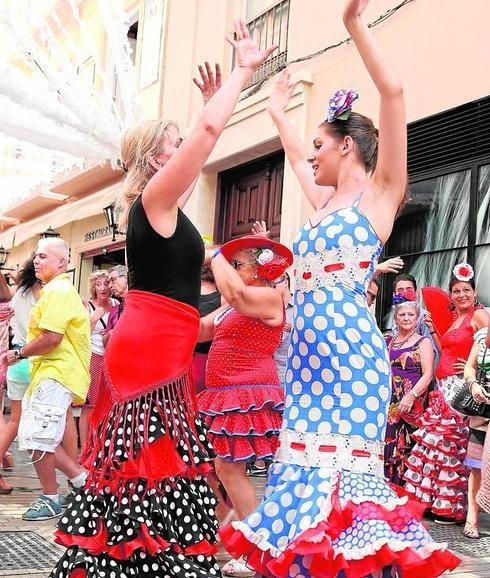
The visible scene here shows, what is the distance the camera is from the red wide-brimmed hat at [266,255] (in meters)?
3.96

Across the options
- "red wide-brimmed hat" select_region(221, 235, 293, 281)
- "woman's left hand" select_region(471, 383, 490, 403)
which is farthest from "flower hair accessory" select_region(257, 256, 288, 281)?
"woman's left hand" select_region(471, 383, 490, 403)

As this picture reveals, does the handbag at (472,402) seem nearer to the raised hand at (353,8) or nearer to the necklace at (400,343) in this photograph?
the necklace at (400,343)

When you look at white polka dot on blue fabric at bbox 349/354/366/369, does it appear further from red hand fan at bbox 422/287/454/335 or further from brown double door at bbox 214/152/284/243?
brown double door at bbox 214/152/284/243

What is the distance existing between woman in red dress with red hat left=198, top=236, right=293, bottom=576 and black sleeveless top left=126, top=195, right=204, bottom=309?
0.92 m

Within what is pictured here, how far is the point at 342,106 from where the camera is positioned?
110 inches

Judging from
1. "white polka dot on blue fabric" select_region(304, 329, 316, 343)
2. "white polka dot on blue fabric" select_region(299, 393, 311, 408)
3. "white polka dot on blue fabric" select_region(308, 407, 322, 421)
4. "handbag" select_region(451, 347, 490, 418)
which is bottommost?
"handbag" select_region(451, 347, 490, 418)

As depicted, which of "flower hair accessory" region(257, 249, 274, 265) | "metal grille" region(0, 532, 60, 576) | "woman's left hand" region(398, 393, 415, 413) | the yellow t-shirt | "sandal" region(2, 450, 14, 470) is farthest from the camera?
"sandal" region(2, 450, 14, 470)

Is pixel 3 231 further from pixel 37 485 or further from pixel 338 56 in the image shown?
pixel 37 485

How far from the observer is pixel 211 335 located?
181 inches

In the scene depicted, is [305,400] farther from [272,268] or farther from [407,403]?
[407,403]

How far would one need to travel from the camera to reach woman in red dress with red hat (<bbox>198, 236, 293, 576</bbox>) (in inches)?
157

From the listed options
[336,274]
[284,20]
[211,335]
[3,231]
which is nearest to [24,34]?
[284,20]

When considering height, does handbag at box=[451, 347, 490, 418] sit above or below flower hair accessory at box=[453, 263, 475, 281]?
below

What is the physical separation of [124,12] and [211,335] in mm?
12874
